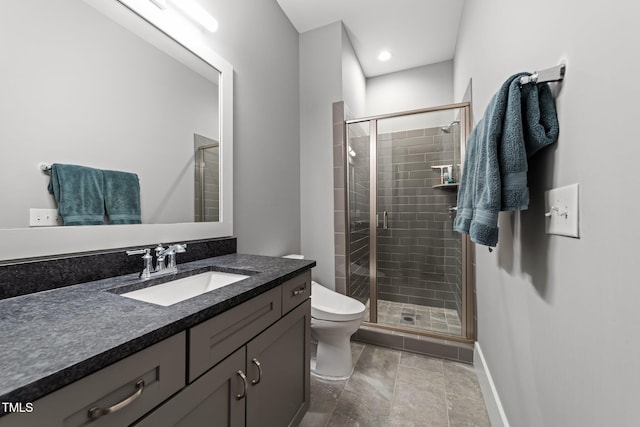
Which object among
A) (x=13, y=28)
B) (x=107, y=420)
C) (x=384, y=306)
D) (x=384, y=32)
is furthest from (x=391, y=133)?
(x=107, y=420)

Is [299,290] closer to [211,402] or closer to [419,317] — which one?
[211,402]

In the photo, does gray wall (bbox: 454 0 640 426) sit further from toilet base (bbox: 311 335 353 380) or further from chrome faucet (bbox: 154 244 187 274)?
chrome faucet (bbox: 154 244 187 274)

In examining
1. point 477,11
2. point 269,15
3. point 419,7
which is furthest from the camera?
point 419,7

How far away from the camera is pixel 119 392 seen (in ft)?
1.64

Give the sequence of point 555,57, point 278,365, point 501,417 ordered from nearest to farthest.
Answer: point 555,57 < point 278,365 < point 501,417

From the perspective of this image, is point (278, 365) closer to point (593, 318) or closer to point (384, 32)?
point (593, 318)

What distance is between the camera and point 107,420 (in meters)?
0.48

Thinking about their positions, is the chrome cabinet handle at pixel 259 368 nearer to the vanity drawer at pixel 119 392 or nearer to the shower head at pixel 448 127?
the vanity drawer at pixel 119 392

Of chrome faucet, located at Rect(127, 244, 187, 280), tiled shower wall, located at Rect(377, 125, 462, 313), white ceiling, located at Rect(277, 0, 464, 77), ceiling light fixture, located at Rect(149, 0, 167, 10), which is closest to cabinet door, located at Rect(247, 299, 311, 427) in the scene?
chrome faucet, located at Rect(127, 244, 187, 280)

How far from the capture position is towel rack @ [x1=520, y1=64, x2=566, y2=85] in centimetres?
68

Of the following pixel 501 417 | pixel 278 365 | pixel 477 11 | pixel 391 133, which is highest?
pixel 477 11

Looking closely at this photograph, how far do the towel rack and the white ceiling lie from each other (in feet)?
6.12

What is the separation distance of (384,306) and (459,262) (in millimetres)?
731

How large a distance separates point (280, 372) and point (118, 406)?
0.65m
